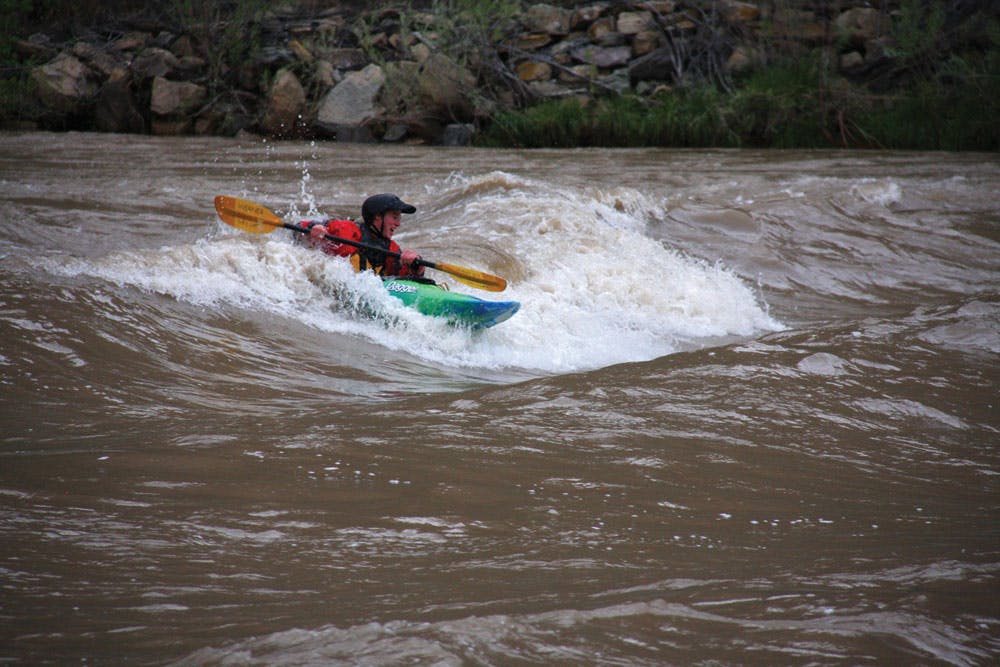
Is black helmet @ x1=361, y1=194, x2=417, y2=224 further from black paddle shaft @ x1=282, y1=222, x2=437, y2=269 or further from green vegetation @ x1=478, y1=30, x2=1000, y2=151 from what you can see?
green vegetation @ x1=478, y1=30, x2=1000, y2=151

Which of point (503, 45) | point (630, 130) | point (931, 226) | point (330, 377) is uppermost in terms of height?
point (503, 45)

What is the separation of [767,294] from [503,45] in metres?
9.93

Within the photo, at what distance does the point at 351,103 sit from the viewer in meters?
15.4

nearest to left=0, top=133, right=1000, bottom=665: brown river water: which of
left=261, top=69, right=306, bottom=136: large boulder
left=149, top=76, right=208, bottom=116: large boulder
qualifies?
left=261, top=69, right=306, bottom=136: large boulder

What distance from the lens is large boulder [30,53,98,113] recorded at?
15.5 m

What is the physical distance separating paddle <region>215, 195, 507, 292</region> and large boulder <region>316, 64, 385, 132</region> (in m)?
9.55

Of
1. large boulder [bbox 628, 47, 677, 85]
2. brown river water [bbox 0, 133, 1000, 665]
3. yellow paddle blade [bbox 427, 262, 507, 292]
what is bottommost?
brown river water [bbox 0, 133, 1000, 665]

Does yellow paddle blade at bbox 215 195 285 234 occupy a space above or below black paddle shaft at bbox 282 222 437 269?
above

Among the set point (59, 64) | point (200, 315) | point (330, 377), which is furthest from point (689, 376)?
point (59, 64)

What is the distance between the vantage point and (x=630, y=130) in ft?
48.2

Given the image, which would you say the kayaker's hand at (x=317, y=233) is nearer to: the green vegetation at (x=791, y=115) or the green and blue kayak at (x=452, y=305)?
the green and blue kayak at (x=452, y=305)

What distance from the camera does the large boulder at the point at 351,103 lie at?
50.3 feet

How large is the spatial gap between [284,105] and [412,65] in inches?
87.0

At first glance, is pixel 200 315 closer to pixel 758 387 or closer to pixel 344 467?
pixel 344 467
